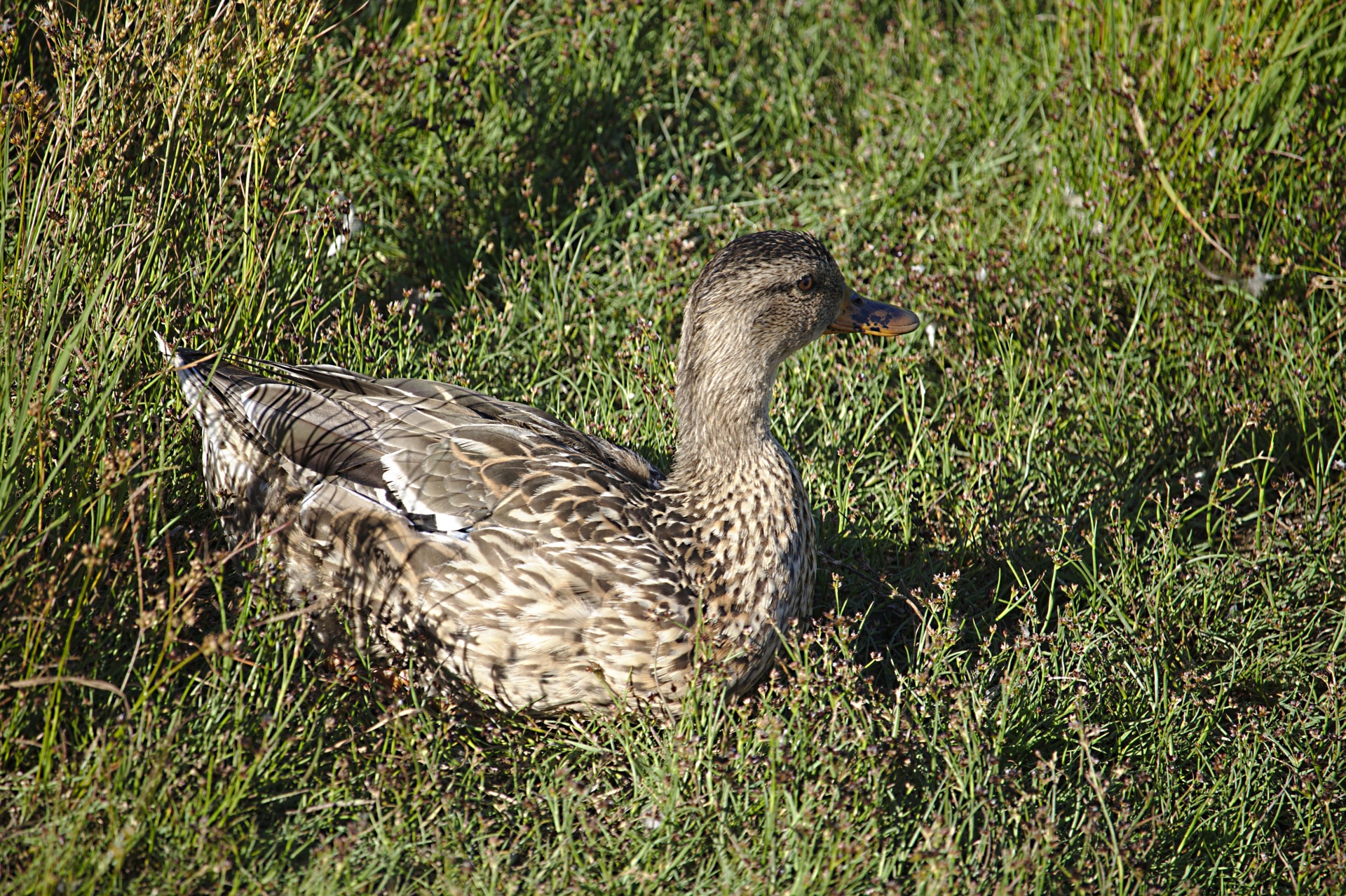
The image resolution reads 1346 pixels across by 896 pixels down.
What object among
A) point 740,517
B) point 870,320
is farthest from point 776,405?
point 740,517

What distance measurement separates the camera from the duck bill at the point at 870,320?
3678 millimetres

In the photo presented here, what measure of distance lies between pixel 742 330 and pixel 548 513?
801 mm

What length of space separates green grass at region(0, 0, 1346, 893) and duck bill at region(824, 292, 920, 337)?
0.50m

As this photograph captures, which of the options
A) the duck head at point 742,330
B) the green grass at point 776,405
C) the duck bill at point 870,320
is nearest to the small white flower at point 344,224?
the green grass at point 776,405

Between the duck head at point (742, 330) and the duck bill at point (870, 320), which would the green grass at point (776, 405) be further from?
the duck head at point (742, 330)

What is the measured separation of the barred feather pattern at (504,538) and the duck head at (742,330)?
0.43ft

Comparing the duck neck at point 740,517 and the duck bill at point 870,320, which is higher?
the duck bill at point 870,320

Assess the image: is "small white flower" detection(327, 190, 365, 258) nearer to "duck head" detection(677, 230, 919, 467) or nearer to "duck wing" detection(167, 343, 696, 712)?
"duck wing" detection(167, 343, 696, 712)

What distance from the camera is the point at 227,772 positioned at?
8.36 feet

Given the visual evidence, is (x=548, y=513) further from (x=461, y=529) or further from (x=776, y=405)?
(x=776, y=405)

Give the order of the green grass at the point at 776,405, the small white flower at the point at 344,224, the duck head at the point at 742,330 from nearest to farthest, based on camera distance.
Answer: the green grass at the point at 776,405 → the duck head at the point at 742,330 → the small white flower at the point at 344,224

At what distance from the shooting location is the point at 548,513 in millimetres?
3246

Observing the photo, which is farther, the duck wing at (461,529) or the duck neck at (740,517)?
the duck neck at (740,517)

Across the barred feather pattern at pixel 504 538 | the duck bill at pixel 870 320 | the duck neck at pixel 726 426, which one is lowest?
the barred feather pattern at pixel 504 538
